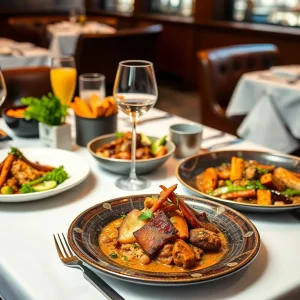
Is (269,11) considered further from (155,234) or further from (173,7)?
(155,234)

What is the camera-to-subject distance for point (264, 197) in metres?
1.04

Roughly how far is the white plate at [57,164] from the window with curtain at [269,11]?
13.0ft

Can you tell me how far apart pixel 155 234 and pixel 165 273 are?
0.08 m

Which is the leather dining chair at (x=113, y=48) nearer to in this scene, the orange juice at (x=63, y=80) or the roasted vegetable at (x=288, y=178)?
the orange juice at (x=63, y=80)

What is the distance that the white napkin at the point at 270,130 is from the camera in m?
2.52

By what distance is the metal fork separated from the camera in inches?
29.2

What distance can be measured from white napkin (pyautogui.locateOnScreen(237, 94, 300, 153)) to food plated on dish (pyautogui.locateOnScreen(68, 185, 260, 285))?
167cm

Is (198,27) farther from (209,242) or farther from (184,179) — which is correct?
(209,242)

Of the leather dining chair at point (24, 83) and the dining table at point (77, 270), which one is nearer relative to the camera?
the dining table at point (77, 270)

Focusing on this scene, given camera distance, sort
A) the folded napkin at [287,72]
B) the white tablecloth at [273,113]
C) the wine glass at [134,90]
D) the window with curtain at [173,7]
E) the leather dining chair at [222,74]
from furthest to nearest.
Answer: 1. the window with curtain at [173,7]
2. the leather dining chair at [222,74]
3. the folded napkin at [287,72]
4. the white tablecloth at [273,113]
5. the wine glass at [134,90]

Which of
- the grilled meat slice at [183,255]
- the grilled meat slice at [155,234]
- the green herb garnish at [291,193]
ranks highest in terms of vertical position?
the grilled meat slice at [155,234]

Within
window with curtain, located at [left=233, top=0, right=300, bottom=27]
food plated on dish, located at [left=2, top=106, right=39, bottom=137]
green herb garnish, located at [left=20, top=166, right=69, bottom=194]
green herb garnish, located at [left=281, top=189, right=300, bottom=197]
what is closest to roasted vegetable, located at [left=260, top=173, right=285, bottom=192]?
green herb garnish, located at [left=281, top=189, right=300, bottom=197]

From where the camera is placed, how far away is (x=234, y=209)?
3.30ft

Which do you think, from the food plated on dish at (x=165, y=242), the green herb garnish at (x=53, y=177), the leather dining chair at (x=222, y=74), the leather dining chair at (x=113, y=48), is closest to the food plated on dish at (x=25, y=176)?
the green herb garnish at (x=53, y=177)
